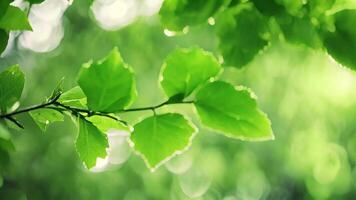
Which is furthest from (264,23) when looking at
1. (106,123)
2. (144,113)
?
(144,113)

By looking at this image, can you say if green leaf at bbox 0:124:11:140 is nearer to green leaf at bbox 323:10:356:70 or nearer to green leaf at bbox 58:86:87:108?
green leaf at bbox 58:86:87:108

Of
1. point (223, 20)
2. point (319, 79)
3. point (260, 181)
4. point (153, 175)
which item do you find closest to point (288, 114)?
point (319, 79)

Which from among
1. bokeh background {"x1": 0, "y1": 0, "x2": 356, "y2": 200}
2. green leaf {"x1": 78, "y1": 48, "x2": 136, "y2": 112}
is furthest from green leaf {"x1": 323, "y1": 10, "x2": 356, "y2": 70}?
bokeh background {"x1": 0, "y1": 0, "x2": 356, "y2": 200}

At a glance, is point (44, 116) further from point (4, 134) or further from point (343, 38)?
point (343, 38)

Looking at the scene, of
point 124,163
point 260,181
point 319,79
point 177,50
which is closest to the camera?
point 177,50

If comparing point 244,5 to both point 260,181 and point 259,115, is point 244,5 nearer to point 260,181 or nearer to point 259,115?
point 259,115

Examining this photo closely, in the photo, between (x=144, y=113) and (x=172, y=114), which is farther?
(x=144, y=113)
